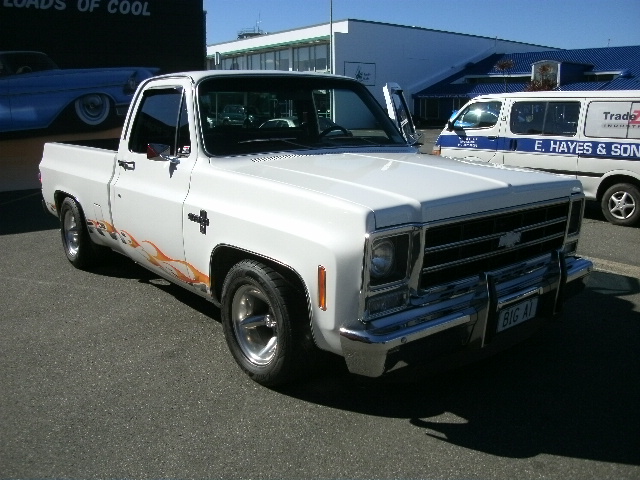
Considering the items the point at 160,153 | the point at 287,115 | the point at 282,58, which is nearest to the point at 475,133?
the point at 287,115

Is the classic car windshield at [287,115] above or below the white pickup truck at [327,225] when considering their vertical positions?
above

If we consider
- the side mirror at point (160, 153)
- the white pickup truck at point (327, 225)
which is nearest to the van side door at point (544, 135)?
the white pickup truck at point (327, 225)

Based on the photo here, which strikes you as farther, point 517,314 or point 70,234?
A: point 70,234

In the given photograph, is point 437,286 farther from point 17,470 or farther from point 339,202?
point 17,470

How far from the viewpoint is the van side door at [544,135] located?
9383 millimetres

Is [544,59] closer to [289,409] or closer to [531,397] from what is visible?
[531,397]

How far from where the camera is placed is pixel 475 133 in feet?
34.7

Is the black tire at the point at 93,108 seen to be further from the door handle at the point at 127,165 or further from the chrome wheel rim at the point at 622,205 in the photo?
the chrome wheel rim at the point at 622,205

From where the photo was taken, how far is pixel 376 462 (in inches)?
118

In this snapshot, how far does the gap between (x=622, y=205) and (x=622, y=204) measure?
0.01 m

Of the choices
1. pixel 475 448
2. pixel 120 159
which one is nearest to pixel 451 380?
pixel 475 448

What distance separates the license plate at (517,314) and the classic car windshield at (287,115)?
1884 millimetres

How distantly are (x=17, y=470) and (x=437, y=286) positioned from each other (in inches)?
89.6

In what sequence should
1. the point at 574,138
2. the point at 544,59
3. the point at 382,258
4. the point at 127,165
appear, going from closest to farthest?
the point at 382,258 → the point at 127,165 → the point at 574,138 → the point at 544,59
